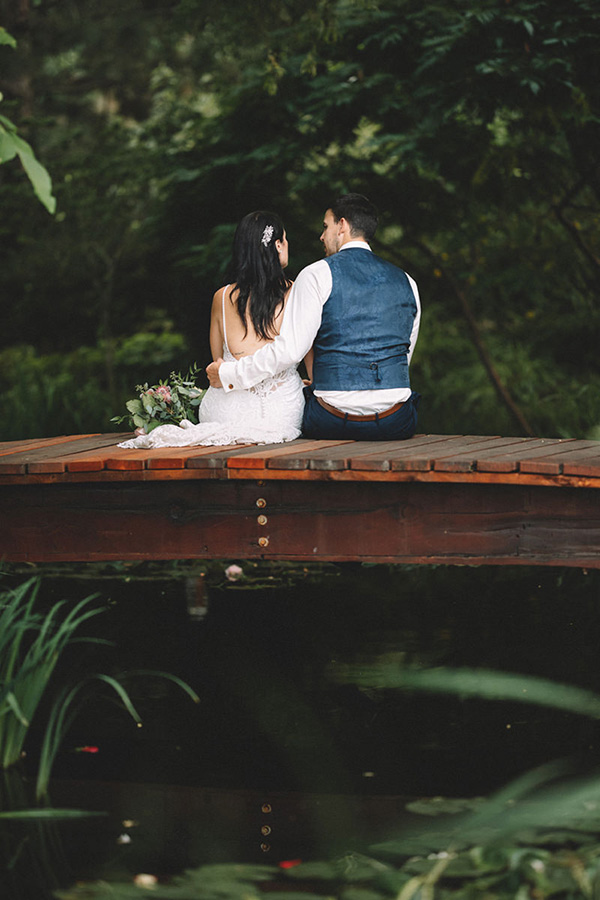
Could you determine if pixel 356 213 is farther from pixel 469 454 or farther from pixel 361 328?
pixel 469 454

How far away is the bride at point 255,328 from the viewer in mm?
5160

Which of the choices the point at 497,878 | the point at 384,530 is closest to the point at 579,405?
the point at 384,530

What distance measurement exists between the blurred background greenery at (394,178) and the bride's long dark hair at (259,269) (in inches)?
63.8

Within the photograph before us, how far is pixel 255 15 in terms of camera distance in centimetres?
727

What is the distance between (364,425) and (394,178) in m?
3.66

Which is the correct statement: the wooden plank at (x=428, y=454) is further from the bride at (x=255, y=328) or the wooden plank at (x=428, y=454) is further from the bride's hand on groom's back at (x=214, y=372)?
the bride's hand on groom's back at (x=214, y=372)

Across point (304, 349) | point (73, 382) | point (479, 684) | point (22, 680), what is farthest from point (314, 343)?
point (73, 382)

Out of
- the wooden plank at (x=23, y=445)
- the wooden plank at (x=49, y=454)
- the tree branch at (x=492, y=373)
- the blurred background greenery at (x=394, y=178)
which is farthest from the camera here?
the tree branch at (x=492, y=373)

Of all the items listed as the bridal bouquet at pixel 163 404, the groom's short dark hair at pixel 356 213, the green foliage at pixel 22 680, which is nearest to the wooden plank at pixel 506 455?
the groom's short dark hair at pixel 356 213

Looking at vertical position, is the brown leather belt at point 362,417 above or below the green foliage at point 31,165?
below

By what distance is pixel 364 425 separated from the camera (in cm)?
501

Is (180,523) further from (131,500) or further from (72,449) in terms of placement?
(72,449)

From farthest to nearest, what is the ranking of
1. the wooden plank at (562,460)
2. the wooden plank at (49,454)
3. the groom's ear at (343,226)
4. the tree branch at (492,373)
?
the tree branch at (492,373)
the groom's ear at (343,226)
the wooden plank at (49,454)
the wooden plank at (562,460)

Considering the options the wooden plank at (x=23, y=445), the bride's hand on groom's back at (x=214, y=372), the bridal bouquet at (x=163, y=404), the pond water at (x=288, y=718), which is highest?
the bride's hand on groom's back at (x=214, y=372)
